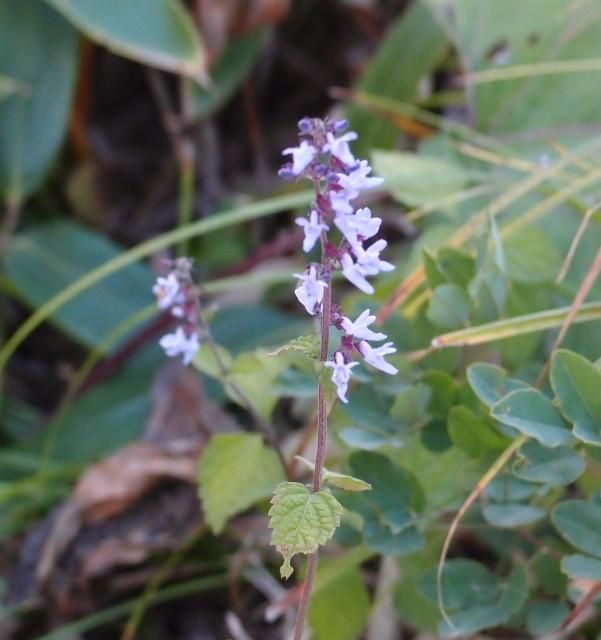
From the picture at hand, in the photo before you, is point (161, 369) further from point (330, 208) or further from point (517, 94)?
point (330, 208)

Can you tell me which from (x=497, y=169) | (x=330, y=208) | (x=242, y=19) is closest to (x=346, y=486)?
(x=330, y=208)

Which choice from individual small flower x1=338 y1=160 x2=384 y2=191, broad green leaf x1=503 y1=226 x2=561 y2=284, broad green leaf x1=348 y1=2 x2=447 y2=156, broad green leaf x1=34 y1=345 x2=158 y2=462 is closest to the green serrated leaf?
individual small flower x1=338 y1=160 x2=384 y2=191

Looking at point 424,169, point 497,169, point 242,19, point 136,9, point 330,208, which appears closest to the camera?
point 330,208

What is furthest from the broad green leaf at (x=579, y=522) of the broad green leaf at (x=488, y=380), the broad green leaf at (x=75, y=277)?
the broad green leaf at (x=75, y=277)

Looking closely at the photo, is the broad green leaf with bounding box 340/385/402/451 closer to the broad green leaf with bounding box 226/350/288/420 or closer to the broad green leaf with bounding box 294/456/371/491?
the broad green leaf with bounding box 226/350/288/420

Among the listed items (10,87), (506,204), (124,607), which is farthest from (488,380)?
(10,87)
